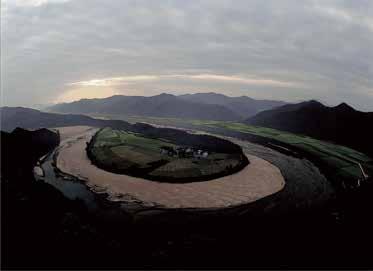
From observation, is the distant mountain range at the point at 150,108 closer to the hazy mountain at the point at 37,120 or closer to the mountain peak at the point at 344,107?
the hazy mountain at the point at 37,120

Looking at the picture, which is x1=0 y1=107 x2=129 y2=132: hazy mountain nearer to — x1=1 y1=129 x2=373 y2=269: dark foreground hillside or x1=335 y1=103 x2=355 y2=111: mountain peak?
x1=1 y1=129 x2=373 y2=269: dark foreground hillside

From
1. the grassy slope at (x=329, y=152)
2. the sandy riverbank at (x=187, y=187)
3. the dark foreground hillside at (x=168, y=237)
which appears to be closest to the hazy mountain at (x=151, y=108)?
the grassy slope at (x=329, y=152)

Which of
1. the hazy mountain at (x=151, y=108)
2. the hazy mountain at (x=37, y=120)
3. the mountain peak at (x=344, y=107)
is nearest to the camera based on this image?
the hazy mountain at (x=37, y=120)

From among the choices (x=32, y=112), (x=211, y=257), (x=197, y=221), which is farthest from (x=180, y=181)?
(x=32, y=112)

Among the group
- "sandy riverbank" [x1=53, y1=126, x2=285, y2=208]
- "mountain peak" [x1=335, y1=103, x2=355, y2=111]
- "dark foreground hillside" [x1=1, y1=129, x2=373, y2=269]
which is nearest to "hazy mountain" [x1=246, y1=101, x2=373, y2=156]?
"mountain peak" [x1=335, y1=103, x2=355, y2=111]

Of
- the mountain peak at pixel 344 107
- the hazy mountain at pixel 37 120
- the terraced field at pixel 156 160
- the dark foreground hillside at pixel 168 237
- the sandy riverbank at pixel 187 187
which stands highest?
the mountain peak at pixel 344 107

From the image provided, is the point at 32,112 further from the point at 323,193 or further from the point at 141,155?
the point at 323,193
